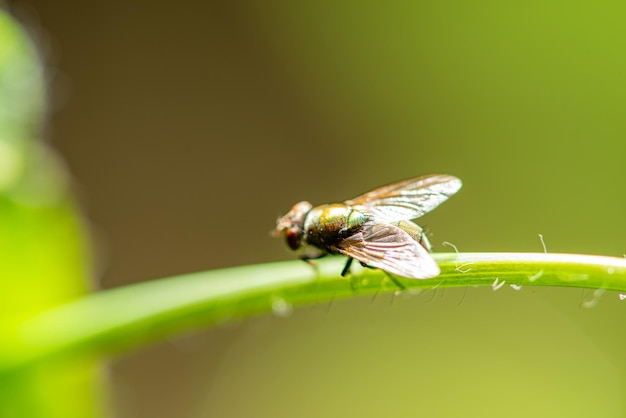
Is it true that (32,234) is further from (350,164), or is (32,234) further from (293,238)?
(350,164)

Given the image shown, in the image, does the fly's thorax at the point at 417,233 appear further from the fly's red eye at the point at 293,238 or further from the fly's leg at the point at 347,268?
the fly's red eye at the point at 293,238

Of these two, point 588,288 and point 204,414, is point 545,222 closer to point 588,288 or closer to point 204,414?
point 204,414

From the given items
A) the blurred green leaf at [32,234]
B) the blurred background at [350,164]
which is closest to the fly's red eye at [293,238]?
the blurred green leaf at [32,234]

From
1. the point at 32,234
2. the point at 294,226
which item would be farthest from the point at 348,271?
the point at 32,234

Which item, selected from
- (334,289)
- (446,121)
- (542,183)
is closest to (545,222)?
(542,183)

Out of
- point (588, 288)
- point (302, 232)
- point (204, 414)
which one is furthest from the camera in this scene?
point (204, 414)

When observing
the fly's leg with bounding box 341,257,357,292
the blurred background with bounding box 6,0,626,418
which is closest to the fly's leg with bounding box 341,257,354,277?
the fly's leg with bounding box 341,257,357,292
